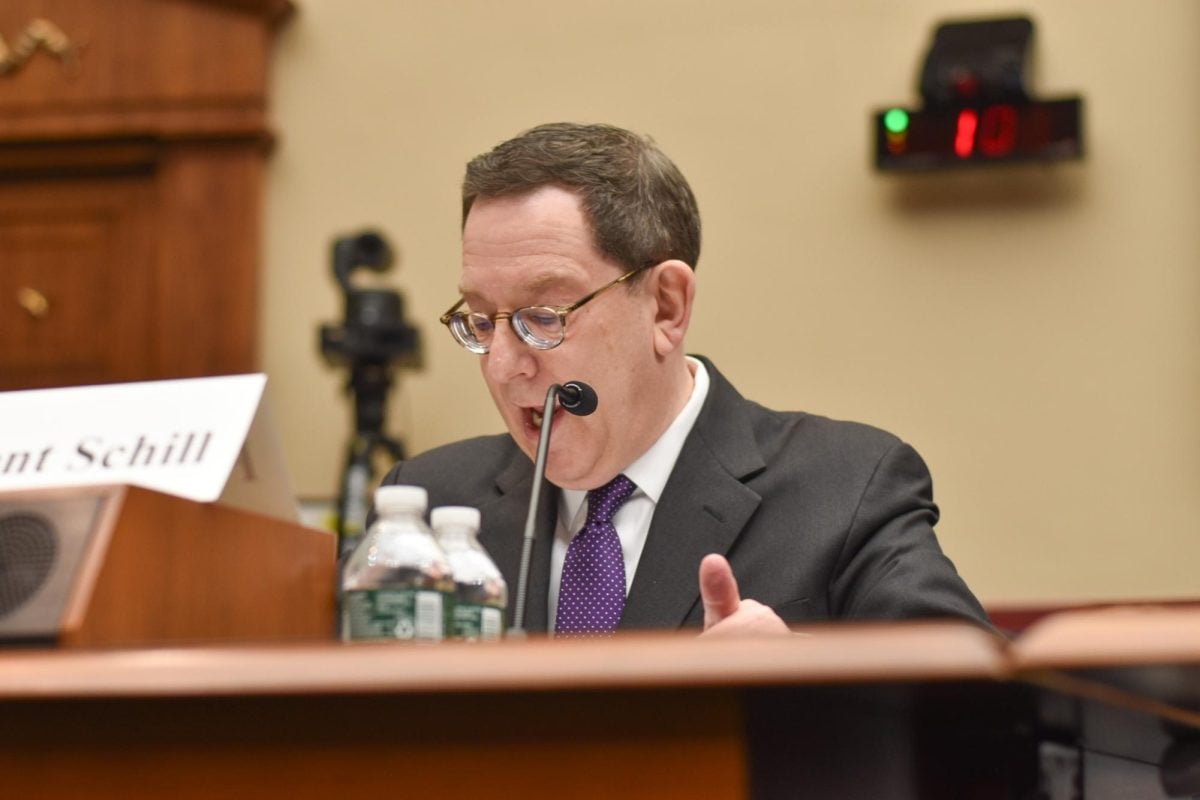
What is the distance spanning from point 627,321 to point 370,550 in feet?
2.20

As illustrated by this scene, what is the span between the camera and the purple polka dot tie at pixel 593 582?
6.03 feet

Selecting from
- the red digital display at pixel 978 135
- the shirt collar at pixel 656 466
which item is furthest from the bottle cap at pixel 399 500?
the red digital display at pixel 978 135

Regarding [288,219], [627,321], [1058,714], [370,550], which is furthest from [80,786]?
[288,219]

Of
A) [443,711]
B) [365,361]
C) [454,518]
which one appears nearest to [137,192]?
[365,361]

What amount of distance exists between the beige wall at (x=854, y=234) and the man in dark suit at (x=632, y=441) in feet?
4.46

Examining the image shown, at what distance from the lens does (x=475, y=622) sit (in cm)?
130

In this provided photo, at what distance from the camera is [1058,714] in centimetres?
104

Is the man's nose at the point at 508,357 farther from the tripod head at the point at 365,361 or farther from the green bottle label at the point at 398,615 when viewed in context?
the tripod head at the point at 365,361

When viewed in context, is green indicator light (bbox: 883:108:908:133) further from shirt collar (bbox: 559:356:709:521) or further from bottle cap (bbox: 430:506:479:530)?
bottle cap (bbox: 430:506:479:530)

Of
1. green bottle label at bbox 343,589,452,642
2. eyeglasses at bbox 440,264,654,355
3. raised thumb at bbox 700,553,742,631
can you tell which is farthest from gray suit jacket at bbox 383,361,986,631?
green bottle label at bbox 343,589,452,642

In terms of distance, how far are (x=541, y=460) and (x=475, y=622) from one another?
0.27m

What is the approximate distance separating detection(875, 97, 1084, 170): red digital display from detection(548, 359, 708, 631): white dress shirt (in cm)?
149

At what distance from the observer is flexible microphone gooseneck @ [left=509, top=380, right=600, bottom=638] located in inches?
53.9

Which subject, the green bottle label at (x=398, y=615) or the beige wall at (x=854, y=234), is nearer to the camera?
the green bottle label at (x=398, y=615)
